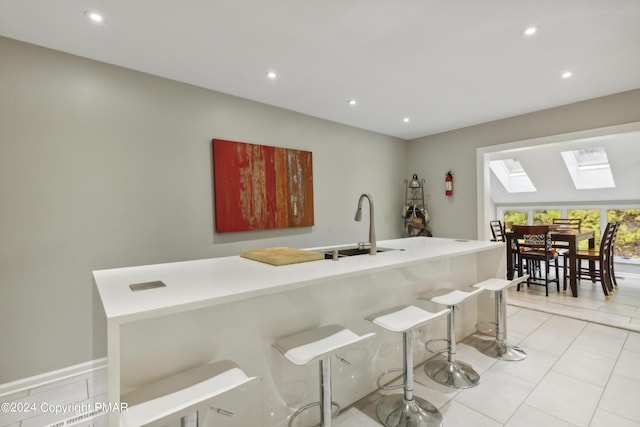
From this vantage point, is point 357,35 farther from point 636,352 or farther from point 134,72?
point 636,352

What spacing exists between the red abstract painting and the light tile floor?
2065 mm

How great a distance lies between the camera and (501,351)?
2531 millimetres

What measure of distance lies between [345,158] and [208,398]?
380 cm

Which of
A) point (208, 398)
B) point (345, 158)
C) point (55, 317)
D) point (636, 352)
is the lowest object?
point (636, 352)

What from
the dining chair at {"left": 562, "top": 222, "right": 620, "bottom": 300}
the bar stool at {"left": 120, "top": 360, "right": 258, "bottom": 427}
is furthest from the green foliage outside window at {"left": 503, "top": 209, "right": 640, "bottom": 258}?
the bar stool at {"left": 120, "top": 360, "right": 258, "bottom": 427}

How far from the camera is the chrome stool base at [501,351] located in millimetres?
2475

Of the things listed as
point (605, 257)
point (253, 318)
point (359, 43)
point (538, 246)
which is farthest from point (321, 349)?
point (605, 257)

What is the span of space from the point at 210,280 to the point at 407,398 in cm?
130

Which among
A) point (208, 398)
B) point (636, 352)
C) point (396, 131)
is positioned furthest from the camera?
point (396, 131)

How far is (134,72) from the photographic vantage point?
266cm

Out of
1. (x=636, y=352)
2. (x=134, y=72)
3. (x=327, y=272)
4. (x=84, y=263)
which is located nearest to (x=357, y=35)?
(x=327, y=272)

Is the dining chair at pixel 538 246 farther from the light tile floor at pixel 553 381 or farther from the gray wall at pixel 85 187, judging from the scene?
the gray wall at pixel 85 187

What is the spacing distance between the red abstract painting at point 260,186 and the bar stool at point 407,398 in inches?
77.2

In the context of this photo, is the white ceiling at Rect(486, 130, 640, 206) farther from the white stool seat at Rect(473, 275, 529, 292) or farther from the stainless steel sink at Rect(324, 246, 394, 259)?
the stainless steel sink at Rect(324, 246, 394, 259)
